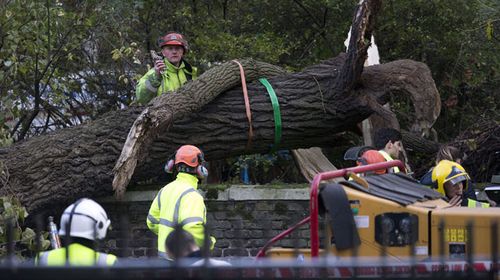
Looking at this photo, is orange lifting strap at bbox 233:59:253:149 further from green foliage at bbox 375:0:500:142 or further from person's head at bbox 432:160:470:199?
green foliage at bbox 375:0:500:142

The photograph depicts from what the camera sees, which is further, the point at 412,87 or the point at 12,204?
the point at 412,87

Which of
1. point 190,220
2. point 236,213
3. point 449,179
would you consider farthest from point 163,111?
point 449,179

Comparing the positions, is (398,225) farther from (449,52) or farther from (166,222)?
(449,52)

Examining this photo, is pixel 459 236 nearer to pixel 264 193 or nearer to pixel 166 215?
pixel 166 215

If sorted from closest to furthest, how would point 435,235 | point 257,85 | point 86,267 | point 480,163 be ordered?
point 86,267
point 435,235
point 257,85
point 480,163

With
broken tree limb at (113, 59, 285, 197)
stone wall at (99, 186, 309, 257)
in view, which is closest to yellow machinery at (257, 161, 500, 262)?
broken tree limb at (113, 59, 285, 197)

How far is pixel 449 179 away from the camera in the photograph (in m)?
7.75

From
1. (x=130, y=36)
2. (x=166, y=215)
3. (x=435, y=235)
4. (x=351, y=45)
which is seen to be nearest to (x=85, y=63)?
(x=130, y=36)

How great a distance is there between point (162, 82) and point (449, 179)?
11.2 feet

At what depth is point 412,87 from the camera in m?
9.75

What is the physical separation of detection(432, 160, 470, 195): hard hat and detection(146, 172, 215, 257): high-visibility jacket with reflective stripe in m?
2.21

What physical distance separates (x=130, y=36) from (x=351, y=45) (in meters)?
4.42

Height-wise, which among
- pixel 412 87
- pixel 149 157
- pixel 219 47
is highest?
pixel 219 47

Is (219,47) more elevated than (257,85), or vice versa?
(219,47)
